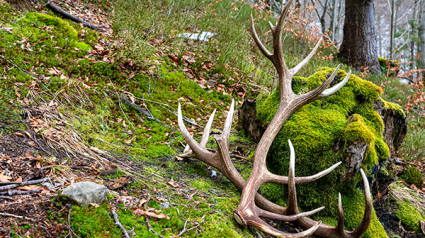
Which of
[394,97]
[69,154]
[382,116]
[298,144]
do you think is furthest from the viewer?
[394,97]

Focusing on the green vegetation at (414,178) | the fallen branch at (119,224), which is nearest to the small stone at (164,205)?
the fallen branch at (119,224)

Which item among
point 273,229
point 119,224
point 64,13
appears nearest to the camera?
point 119,224

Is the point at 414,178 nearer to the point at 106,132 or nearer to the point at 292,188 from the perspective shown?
the point at 292,188

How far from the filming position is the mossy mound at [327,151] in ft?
8.38

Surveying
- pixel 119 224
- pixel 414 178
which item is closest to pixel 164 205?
pixel 119 224

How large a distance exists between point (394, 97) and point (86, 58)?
30.0 ft

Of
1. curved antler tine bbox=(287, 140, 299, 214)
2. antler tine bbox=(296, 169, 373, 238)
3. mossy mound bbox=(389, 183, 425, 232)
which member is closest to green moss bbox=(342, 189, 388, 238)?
antler tine bbox=(296, 169, 373, 238)

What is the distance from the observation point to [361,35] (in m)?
8.65

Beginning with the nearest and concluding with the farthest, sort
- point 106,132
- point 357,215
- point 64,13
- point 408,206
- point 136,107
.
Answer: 1. point 357,215
2. point 106,132
3. point 408,206
4. point 136,107
5. point 64,13

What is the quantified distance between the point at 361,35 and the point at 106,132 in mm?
8971

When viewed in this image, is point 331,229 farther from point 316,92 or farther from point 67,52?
point 67,52

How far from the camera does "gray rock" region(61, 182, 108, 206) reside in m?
1.69

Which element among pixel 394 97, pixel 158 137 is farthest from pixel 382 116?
pixel 394 97

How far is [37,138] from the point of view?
94.9 inches
